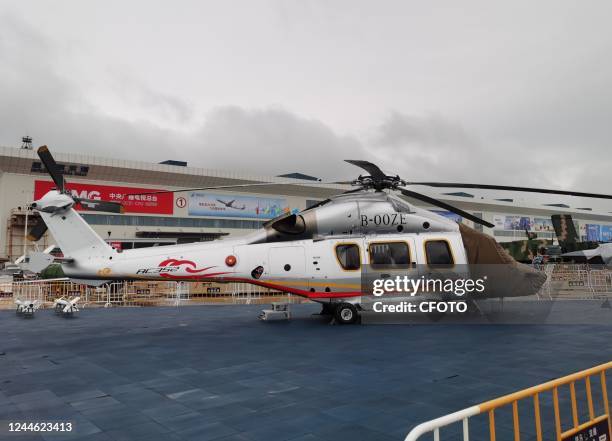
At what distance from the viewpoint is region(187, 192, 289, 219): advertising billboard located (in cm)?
5579

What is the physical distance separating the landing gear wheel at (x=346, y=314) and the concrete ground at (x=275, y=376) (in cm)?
56

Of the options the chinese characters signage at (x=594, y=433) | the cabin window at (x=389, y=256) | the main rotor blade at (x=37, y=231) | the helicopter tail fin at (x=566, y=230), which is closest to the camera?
the chinese characters signage at (x=594, y=433)

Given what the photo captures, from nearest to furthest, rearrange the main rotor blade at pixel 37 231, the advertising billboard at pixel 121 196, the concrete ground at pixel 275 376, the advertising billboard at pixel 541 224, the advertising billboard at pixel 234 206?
the concrete ground at pixel 275 376 → the main rotor blade at pixel 37 231 → the advertising billboard at pixel 121 196 → the advertising billboard at pixel 234 206 → the advertising billboard at pixel 541 224

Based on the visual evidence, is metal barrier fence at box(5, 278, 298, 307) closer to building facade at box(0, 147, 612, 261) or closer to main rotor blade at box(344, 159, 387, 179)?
main rotor blade at box(344, 159, 387, 179)

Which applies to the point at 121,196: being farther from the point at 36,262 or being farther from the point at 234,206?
the point at 36,262

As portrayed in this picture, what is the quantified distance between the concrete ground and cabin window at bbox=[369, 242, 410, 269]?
2072mm

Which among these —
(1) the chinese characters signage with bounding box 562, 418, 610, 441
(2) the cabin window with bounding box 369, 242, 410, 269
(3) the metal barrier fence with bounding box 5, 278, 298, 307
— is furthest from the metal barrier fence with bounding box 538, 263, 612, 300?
(1) the chinese characters signage with bounding box 562, 418, 610, 441

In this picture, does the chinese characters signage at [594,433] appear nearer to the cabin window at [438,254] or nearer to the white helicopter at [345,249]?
the white helicopter at [345,249]

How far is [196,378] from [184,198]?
50.0 meters

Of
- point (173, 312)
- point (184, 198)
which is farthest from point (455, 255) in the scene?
point (184, 198)

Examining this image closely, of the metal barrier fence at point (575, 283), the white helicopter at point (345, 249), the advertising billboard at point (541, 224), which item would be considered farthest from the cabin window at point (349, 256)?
the advertising billboard at point (541, 224)

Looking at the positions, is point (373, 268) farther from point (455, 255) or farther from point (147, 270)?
point (147, 270)

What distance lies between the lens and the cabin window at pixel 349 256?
13.9 meters

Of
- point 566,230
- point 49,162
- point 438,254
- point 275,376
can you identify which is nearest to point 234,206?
point 566,230
